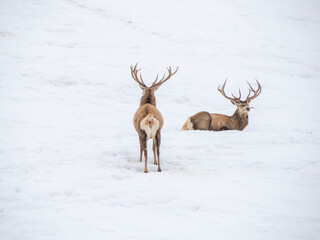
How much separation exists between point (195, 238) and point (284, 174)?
10.4 feet

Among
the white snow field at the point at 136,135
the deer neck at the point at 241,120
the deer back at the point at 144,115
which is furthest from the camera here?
the deer neck at the point at 241,120

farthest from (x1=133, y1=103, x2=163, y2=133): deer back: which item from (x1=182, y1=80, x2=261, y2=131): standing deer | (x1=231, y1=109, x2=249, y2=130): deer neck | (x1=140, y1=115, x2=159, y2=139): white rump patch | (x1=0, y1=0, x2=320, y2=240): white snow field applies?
(x1=231, y1=109, x2=249, y2=130): deer neck

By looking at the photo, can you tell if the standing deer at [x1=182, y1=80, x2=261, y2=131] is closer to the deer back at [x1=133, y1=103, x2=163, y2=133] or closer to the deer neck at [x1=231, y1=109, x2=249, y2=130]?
the deer neck at [x1=231, y1=109, x2=249, y2=130]

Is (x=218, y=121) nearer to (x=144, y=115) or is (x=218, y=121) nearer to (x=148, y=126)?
(x=144, y=115)

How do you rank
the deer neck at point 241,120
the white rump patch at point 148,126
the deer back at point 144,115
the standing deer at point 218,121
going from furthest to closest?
the deer neck at point 241,120
the standing deer at point 218,121
the deer back at point 144,115
the white rump patch at point 148,126

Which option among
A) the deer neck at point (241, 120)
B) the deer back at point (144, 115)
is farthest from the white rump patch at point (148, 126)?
the deer neck at point (241, 120)

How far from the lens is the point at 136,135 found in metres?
9.66

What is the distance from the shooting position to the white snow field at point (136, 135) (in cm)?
479

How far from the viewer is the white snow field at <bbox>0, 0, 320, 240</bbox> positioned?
15.7 ft

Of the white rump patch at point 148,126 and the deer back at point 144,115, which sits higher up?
the deer back at point 144,115

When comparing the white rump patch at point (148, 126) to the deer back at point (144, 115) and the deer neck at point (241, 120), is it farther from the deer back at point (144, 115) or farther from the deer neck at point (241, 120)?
the deer neck at point (241, 120)

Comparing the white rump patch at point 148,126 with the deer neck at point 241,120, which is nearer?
the white rump patch at point 148,126

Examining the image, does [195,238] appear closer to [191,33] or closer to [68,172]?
[68,172]

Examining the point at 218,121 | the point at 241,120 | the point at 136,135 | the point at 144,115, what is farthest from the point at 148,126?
the point at 241,120
